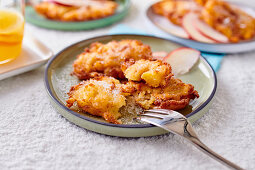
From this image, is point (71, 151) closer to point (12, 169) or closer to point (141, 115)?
point (12, 169)

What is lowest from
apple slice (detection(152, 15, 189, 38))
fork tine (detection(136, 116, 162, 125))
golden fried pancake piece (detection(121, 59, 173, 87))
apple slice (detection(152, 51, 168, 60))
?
apple slice (detection(152, 15, 189, 38))

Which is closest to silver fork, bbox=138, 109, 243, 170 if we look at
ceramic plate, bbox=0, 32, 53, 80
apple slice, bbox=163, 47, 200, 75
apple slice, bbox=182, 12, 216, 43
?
apple slice, bbox=163, 47, 200, 75

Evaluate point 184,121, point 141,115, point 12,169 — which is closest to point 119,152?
point 141,115

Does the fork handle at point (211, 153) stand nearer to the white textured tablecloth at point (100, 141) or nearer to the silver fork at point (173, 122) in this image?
the silver fork at point (173, 122)

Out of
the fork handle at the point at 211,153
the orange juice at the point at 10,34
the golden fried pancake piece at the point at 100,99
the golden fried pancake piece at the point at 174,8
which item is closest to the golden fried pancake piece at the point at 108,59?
the golden fried pancake piece at the point at 100,99

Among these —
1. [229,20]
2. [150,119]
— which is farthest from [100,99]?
[229,20]

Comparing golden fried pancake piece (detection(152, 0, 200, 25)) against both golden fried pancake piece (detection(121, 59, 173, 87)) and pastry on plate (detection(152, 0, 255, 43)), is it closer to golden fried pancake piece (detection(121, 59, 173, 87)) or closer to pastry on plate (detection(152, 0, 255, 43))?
pastry on plate (detection(152, 0, 255, 43))
